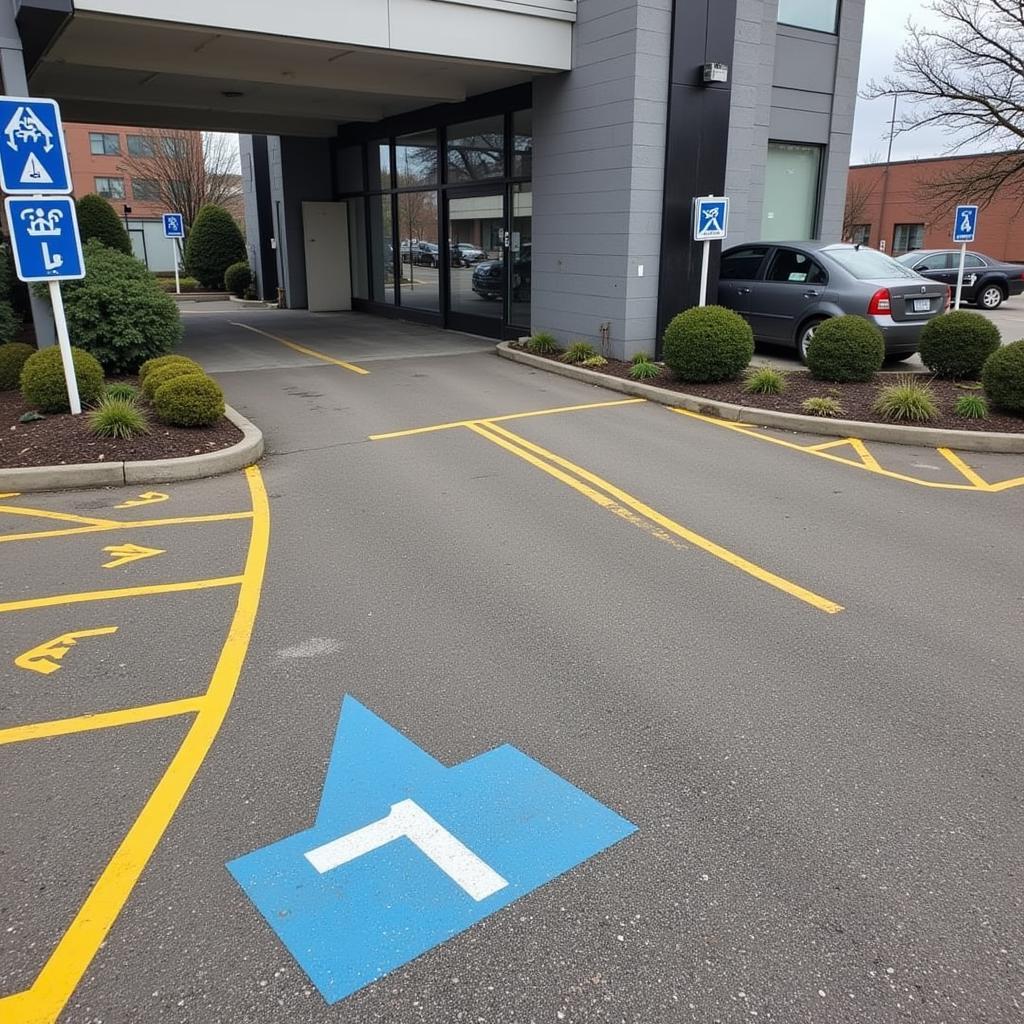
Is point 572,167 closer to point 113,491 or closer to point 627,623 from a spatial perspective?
point 113,491

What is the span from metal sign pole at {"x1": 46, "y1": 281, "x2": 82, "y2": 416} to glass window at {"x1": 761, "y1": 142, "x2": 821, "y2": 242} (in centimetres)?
1250

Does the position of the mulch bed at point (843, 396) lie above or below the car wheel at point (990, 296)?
below

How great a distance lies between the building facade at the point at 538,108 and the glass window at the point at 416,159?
53 millimetres

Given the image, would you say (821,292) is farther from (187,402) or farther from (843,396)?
(187,402)

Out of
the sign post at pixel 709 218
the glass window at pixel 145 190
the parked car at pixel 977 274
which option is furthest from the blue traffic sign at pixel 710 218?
the glass window at pixel 145 190

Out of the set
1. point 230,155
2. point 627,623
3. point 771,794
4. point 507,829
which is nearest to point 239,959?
point 507,829

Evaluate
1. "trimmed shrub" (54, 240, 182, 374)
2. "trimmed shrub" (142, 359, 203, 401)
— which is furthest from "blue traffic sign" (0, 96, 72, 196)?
"trimmed shrub" (54, 240, 182, 374)

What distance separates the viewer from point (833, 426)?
979cm

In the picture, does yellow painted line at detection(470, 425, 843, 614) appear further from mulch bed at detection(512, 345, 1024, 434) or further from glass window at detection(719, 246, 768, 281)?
glass window at detection(719, 246, 768, 281)

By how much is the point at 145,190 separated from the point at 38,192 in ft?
158

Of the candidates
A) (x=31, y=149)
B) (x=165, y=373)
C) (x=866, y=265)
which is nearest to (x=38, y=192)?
(x=31, y=149)

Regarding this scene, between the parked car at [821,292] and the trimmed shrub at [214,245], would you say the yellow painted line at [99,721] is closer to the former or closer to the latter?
the parked car at [821,292]

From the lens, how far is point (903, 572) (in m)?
5.78

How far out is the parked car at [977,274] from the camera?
81.0ft
